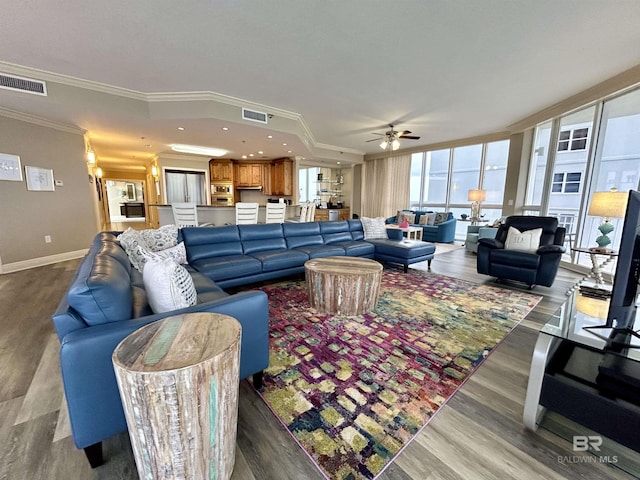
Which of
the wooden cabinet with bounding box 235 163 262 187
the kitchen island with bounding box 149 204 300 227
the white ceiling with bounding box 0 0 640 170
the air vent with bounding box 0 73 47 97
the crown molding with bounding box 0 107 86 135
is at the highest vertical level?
the white ceiling with bounding box 0 0 640 170

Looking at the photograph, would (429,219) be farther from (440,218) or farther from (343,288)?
(343,288)

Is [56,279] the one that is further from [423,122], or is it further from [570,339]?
[423,122]

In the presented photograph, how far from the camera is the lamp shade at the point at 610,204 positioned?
2.70 meters

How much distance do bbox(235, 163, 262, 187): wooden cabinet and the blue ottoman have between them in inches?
224

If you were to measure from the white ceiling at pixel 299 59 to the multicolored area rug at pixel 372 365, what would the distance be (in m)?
2.82

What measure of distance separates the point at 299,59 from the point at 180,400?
3.49m

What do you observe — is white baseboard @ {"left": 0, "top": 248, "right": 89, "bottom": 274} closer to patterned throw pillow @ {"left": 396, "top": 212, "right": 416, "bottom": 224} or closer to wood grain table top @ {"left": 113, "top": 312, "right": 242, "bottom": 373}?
Answer: wood grain table top @ {"left": 113, "top": 312, "right": 242, "bottom": 373}

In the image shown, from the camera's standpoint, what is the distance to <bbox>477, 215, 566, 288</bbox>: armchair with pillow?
135 inches

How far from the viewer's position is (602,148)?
4.08 meters

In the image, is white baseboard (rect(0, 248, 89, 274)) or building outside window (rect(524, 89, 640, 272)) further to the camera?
white baseboard (rect(0, 248, 89, 274))

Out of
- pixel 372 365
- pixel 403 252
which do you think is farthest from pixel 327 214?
pixel 372 365

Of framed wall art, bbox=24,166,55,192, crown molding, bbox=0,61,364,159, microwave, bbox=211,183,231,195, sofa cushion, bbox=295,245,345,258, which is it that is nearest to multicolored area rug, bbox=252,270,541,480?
sofa cushion, bbox=295,245,345,258

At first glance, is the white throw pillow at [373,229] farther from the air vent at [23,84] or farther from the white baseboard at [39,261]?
the white baseboard at [39,261]

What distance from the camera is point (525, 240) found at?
3822mm
